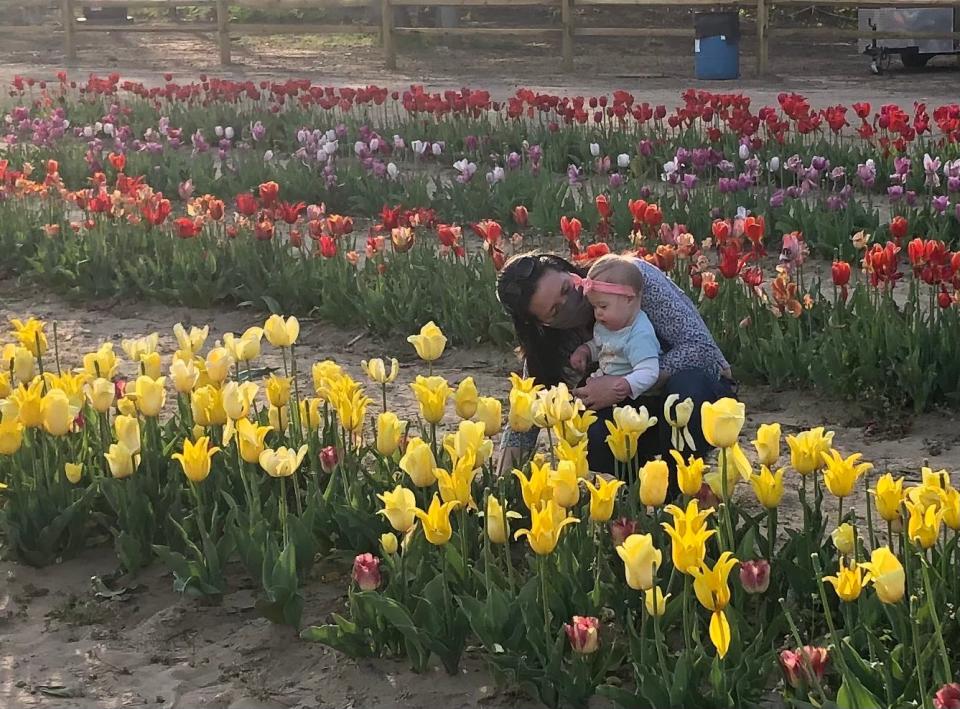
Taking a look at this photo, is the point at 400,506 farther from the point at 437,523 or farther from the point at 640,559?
the point at 640,559

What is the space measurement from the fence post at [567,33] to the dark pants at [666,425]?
15.1m

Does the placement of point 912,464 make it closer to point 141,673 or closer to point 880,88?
point 141,673

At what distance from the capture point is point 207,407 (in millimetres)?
3623

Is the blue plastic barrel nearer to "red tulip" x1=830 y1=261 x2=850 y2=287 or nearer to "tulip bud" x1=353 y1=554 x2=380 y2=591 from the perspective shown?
"red tulip" x1=830 y1=261 x2=850 y2=287

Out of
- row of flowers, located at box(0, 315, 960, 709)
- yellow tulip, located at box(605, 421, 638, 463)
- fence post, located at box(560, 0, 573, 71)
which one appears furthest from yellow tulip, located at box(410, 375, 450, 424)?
fence post, located at box(560, 0, 573, 71)

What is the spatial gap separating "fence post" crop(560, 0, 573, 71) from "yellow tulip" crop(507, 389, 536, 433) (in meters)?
16.0

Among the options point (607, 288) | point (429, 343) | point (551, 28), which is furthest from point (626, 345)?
point (551, 28)

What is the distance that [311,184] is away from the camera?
908 centimetres

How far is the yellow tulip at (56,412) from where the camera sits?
3553 mm

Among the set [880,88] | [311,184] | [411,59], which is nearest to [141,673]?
[311,184]

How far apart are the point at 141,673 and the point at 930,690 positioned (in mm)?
1697

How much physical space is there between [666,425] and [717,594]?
5.37ft

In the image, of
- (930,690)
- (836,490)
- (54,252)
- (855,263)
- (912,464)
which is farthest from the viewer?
(54,252)

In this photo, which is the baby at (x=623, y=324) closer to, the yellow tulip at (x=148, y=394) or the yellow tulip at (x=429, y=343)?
the yellow tulip at (x=429, y=343)
